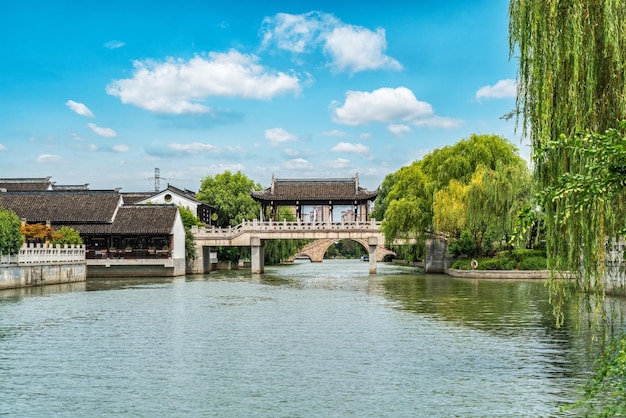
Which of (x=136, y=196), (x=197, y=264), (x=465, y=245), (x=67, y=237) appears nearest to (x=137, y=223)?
(x=67, y=237)

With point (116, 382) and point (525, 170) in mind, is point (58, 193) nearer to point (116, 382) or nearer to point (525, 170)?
point (525, 170)

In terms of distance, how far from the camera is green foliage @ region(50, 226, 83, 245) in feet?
127

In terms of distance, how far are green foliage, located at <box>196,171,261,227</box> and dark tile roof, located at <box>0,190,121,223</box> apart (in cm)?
1378

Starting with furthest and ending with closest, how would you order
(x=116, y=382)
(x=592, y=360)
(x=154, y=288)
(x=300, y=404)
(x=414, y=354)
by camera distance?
1. (x=154, y=288)
2. (x=414, y=354)
3. (x=592, y=360)
4. (x=116, y=382)
5. (x=300, y=404)

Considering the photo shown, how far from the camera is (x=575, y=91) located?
956 cm

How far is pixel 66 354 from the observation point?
13586mm

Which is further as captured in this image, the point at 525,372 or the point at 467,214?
the point at 467,214

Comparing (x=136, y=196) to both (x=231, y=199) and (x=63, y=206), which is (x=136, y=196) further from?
(x=63, y=206)

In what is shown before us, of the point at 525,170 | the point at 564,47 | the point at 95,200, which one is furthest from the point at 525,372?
the point at 95,200

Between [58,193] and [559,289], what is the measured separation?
41880 millimetres

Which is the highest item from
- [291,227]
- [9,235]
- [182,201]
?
[182,201]

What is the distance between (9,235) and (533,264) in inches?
1022

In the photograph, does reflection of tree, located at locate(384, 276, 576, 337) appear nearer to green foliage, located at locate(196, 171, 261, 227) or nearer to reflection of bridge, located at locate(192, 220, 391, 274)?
reflection of bridge, located at locate(192, 220, 391, 274)

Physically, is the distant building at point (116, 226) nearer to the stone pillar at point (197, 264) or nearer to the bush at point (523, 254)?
the stone pillar at point (197, 264)
